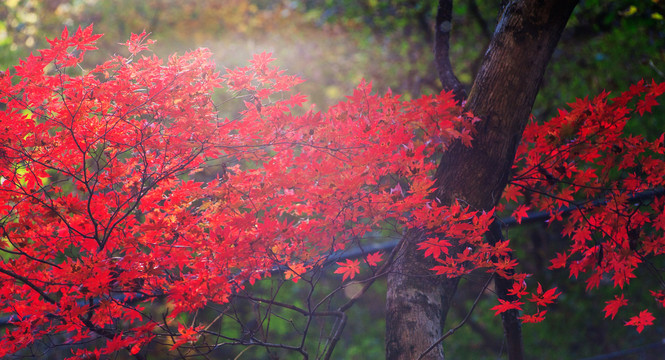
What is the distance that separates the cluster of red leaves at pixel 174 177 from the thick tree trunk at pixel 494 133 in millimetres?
184

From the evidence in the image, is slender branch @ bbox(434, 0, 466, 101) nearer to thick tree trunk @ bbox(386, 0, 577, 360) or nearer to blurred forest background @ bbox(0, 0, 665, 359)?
thick tree trunk @ bbox(386, 0, 577, 360)

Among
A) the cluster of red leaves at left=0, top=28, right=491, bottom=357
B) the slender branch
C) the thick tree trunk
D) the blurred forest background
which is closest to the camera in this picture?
the cluster of red leaves at left=0, top=28, right=491, bottom=357

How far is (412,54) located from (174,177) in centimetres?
615

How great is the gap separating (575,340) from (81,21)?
385 inches

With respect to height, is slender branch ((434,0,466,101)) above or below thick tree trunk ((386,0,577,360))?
above

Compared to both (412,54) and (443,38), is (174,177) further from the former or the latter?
(412,54)

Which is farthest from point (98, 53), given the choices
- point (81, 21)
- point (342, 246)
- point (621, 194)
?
point (621, 194)

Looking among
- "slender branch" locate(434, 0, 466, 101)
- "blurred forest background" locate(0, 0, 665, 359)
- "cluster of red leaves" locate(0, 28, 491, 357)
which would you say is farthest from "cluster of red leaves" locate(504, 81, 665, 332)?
"blurred forest background" locate(0, 0, 665, 359)

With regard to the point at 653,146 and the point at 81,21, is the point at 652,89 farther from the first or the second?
the point at 81,21

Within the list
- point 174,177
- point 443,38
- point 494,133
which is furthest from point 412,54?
point 174,177

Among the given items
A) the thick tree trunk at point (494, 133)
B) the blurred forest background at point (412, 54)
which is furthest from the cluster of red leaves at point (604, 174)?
the blurred forest background at point (412, 54)

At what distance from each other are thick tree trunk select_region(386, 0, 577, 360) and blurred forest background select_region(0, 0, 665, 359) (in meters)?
2.94

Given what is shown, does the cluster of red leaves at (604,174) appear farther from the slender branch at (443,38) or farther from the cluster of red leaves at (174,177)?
the slender branch at (443,38)

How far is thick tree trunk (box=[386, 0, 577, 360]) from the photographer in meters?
3.11
